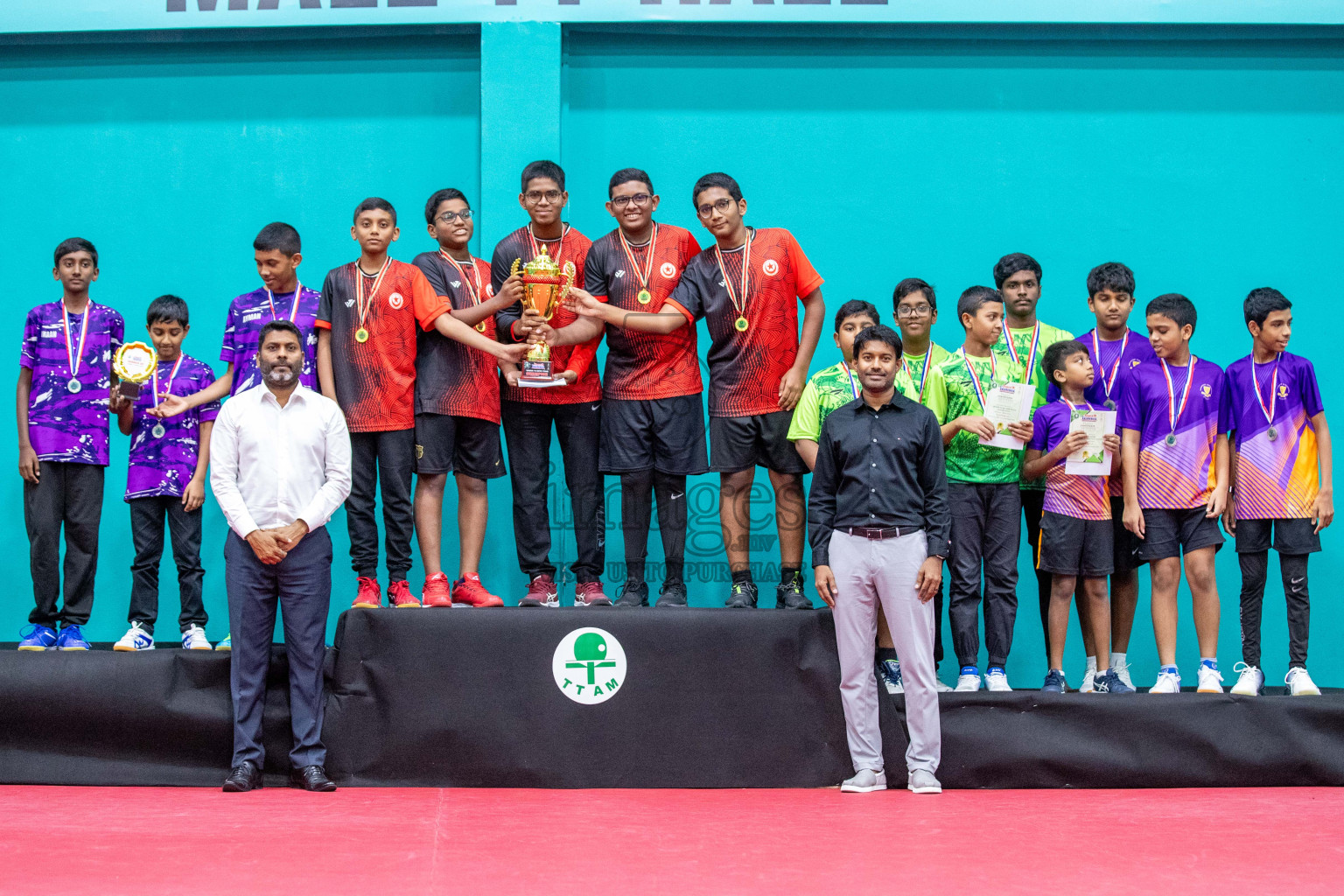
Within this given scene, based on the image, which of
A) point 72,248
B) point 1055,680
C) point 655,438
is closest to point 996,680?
point 1055,680

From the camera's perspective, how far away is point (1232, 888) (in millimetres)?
3080

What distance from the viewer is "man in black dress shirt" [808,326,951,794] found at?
14.0 feet

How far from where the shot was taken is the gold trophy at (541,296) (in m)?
4.62

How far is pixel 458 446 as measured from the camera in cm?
490

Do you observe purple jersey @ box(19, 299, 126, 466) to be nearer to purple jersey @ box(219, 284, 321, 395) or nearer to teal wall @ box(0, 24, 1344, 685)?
purple jersey @ box(219, 284, 321, 395)

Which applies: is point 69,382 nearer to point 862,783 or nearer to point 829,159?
point 862,783

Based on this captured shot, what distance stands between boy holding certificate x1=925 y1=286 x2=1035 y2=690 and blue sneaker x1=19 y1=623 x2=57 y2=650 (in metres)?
3.91

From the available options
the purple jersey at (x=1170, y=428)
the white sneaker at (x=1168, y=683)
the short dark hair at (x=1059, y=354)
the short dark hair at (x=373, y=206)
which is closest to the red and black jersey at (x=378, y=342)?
the short dark hair at (x=373, y=206)

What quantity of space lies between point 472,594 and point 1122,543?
2.89 meters

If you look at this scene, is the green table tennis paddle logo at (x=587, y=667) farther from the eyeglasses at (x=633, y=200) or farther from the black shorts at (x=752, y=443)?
the eyeglasses at (x=633, y=200)

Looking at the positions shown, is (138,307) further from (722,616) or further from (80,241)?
(722,616)

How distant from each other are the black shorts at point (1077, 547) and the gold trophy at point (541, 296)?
7.36 ft

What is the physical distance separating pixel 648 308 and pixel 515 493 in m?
1.01

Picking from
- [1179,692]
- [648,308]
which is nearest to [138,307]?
[648,308]
